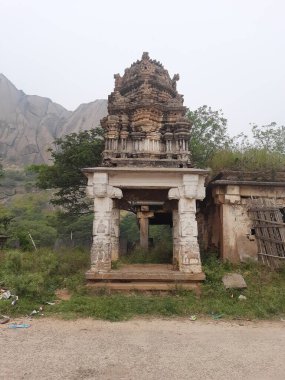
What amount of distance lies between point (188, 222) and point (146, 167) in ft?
6.13

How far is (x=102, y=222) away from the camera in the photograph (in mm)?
7980

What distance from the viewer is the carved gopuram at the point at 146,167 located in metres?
7.91

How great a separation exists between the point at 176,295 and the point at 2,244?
401 inches

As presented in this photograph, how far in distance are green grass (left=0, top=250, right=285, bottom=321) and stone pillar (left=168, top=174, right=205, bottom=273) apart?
1.89ft

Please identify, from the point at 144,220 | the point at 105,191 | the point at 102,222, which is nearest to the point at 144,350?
the point at 102,222

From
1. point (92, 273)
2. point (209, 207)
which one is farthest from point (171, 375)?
point (209, 207)

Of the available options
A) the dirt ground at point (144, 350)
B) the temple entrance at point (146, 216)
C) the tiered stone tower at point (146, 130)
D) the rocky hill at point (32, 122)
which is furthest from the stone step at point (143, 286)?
the rocky hill at point (32, 122)

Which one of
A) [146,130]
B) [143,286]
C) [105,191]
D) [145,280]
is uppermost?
[146,130]

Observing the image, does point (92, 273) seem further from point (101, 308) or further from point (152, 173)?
point (152, 173)

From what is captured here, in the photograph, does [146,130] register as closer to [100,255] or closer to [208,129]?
[100,255]

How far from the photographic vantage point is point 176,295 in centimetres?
734

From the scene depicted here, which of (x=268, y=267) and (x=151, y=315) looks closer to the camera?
(x=151, y=315)

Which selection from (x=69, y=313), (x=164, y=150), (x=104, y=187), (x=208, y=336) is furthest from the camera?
(x=164, y=150)

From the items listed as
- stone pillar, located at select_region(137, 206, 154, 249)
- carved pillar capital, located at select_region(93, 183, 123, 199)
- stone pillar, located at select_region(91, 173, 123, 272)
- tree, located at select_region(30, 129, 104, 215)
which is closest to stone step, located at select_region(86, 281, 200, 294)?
stone pillar, located at select_region(91, 173, 123, 272)
